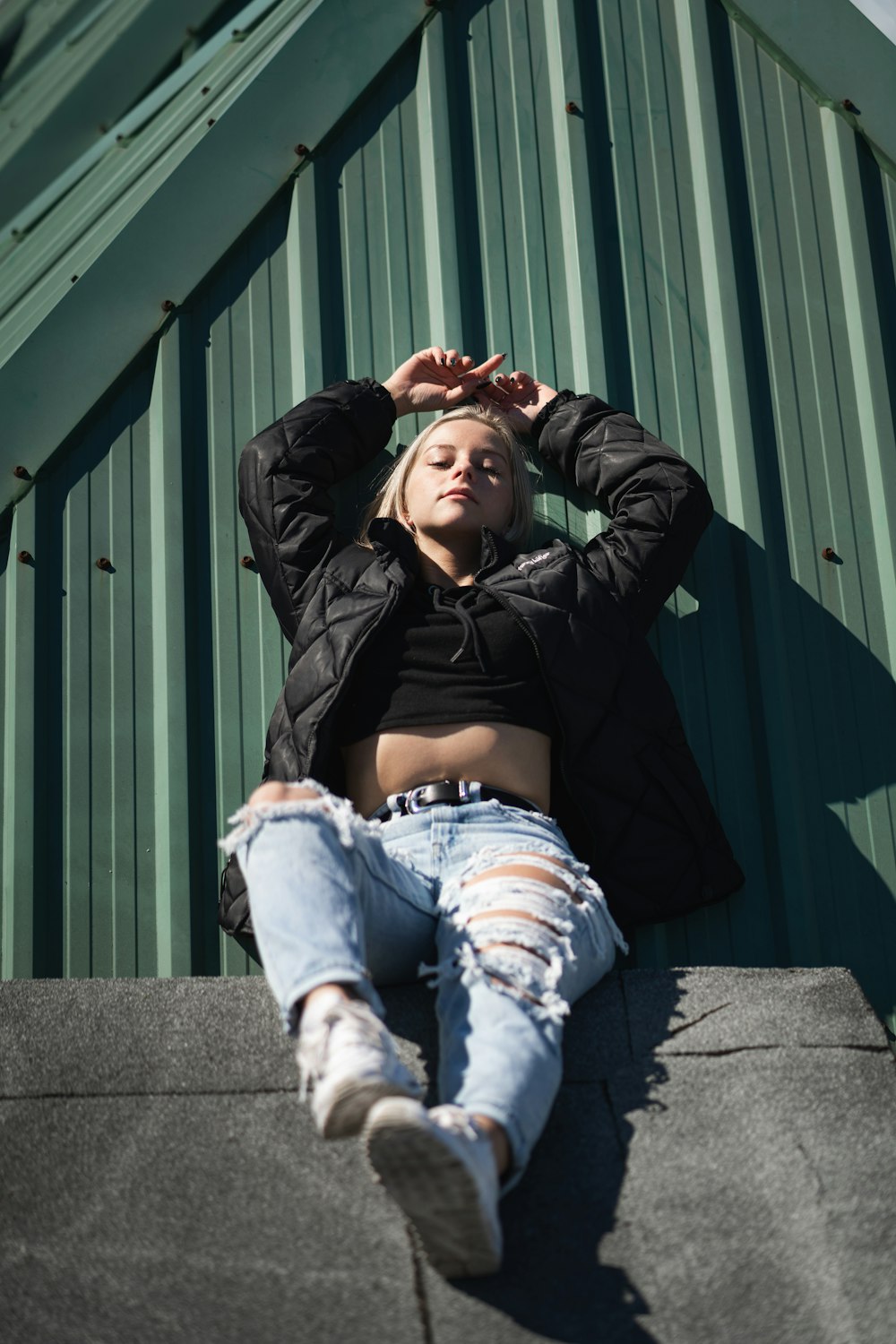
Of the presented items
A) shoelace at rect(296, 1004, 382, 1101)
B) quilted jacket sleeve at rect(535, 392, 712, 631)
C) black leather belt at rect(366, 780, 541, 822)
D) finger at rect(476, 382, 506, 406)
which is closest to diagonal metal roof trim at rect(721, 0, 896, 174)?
quilted jacket sleeve at rect(535, 392, 712, 631)

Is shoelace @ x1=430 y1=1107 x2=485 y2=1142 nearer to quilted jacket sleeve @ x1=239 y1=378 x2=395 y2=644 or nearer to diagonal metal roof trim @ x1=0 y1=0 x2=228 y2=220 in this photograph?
quilted jacket sleeve @ x1=239 y1=378 x2=395 y2=644

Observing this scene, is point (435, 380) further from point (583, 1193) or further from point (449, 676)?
point (583, 1193)

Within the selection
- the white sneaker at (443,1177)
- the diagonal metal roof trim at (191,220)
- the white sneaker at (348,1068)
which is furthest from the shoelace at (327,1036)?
the diagonal metal roof trim at (191,220)

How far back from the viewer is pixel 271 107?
346cm

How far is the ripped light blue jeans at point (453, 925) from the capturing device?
5.67ft

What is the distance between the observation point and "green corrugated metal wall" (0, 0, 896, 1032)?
2959mm

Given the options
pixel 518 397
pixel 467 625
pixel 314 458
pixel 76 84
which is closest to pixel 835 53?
pixel 518 397

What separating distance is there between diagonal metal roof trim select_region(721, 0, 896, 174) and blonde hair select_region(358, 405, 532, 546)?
1.50 meters

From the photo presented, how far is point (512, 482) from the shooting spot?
9.95 feet

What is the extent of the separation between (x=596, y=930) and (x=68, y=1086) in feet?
3.03

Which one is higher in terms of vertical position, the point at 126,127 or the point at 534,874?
the point at 126,127

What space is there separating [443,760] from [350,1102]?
40.0 inches

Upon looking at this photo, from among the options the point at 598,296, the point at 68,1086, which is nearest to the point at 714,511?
the point at 598,296

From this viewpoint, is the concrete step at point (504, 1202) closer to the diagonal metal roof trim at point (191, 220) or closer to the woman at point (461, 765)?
the woman at point (461, 765)
